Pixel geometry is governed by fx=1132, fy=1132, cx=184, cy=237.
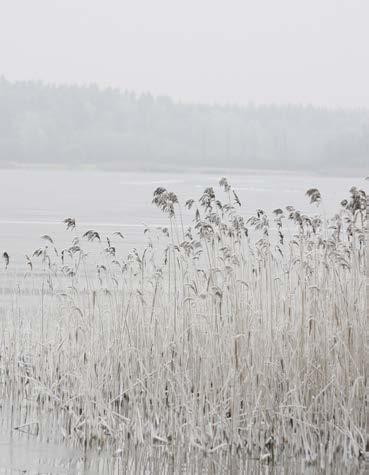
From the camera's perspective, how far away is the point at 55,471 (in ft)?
23.0

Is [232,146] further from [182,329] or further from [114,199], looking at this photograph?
[182,329]

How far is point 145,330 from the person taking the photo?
8.29 meters

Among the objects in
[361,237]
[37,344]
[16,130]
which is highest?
Result: [16,130]

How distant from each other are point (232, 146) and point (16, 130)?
3382 centimetres

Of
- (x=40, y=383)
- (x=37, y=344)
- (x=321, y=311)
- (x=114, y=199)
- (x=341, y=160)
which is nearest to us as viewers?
(x=321, y=311)

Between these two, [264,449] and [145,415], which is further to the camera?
[145,415]

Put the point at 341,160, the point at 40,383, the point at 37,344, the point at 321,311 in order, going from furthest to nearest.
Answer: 1. the point at 341,160
2. the point at 37,344
3. the point at 40,383
4. the point at 321,311

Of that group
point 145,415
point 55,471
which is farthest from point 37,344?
point 55,471

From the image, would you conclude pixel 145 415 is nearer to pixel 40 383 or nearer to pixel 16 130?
pixel 40 383

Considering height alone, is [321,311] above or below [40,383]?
above

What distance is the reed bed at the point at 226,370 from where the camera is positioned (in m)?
7.25

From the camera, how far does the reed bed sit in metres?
7.25

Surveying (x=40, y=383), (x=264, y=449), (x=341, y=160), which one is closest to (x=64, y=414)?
(x=40, y=383)

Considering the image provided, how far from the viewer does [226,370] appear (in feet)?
24.8
